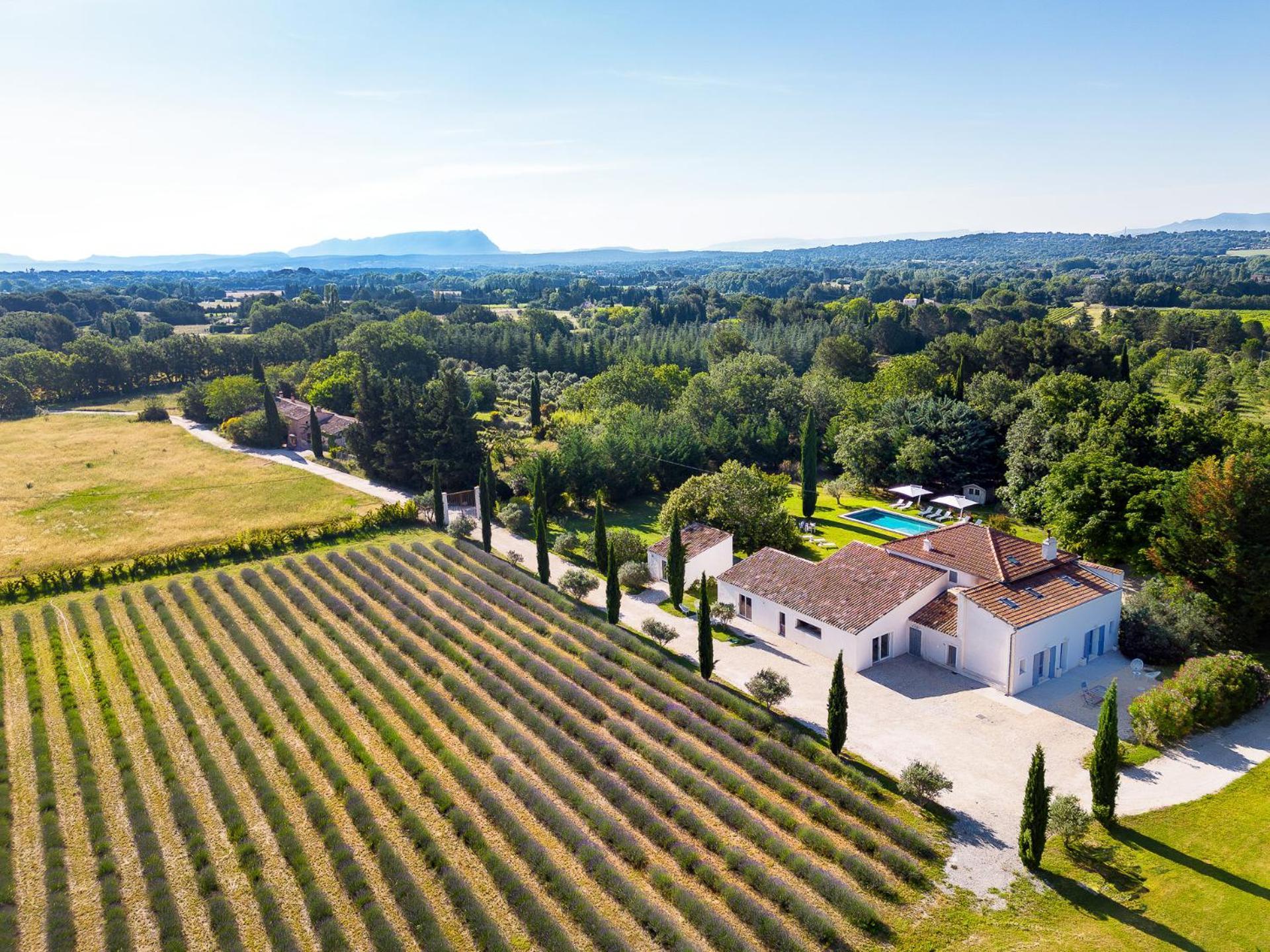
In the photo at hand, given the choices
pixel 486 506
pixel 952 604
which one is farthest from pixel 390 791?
pixel 486 506

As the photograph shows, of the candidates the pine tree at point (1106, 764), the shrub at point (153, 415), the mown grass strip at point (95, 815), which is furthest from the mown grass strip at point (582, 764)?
the shrub at point (153, 415)

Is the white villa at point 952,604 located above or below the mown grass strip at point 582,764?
above

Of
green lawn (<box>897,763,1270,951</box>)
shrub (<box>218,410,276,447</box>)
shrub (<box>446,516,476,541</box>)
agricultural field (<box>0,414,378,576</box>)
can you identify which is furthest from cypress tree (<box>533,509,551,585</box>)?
shrub (<box>218,410,276,447</box>)

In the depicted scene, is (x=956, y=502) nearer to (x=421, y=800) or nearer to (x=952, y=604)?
(x=952, y=604)

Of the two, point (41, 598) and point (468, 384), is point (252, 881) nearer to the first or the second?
point (41, 598)

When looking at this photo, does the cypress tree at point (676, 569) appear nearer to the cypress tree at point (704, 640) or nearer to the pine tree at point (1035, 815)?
the cypress tree at point (704, 640)

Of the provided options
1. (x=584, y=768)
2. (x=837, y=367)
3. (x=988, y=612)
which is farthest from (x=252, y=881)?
(x=837, y=367)
